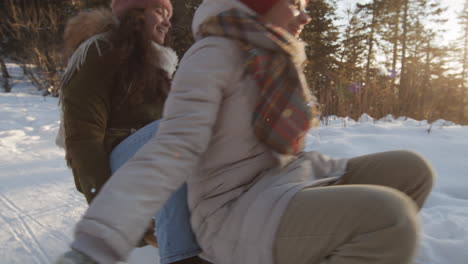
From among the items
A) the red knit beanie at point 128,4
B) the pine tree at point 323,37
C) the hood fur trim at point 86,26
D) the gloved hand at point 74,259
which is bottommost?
the gloved hand at point 74,259

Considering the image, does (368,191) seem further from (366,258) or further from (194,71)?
(194,71)

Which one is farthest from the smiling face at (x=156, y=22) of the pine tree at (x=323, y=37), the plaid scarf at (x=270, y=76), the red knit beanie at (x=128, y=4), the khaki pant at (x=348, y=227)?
the pine tree at (x=323, y=37)

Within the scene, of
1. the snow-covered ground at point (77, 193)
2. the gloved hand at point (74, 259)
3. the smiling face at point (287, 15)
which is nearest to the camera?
the gloved hand at point (74, 259)

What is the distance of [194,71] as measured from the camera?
0.82 metres

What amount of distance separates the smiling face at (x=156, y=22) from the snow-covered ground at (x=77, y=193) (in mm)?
1225

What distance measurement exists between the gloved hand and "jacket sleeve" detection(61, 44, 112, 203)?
2.37 feet

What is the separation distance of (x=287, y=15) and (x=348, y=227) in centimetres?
70

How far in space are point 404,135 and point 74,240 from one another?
3704 mm

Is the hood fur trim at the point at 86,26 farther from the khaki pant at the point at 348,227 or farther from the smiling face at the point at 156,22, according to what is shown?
the khaki pant at the point at 348,227

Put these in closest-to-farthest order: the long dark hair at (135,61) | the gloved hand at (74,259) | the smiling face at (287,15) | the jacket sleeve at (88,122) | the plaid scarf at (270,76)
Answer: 1. the gloved hand at (74,259)
2. the plaid scarf at (270,76)
3. the smiling face at (287,15)
4. the jacket sleeve at (88,122)
5. the long dark hair at (135,61)

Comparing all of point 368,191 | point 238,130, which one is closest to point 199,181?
point 238,130

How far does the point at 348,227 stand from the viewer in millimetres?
708

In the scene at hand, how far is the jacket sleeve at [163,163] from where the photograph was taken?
64cm

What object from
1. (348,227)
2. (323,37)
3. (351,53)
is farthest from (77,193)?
(323,37)
